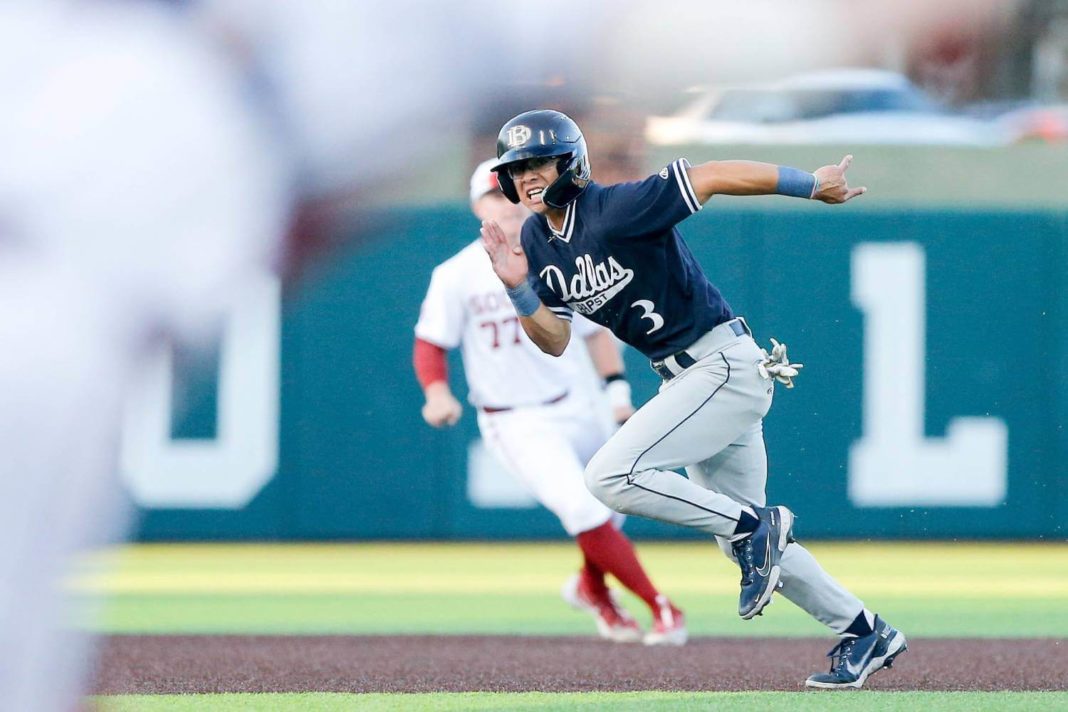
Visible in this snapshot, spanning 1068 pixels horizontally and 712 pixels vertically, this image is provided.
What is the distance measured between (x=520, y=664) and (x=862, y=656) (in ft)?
4.22

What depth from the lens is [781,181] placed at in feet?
14.2

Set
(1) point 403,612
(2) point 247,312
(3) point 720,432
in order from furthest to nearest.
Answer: (1) point 403,612
(3) point 720,432
(2) point 247,312

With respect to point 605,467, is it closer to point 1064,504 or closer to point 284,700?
point 284,700

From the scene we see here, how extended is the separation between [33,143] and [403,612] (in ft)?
20.1

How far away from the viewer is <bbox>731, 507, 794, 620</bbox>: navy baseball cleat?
4457 mm

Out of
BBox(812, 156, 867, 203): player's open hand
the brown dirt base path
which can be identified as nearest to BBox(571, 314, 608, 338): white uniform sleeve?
the brown dirt base path

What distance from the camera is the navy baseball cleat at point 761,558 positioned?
446 cm

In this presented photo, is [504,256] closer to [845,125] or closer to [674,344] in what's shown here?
[674,344]

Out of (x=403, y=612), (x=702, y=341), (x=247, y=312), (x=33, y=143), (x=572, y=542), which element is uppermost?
(x=33, y=143)

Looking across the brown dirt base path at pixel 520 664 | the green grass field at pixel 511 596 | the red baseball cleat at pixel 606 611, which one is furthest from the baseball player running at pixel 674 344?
the red baseball cleat at pixel 606 611

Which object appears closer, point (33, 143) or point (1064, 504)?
point (33, 143)

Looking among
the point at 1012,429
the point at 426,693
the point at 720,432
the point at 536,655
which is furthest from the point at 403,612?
the point at 1012,429

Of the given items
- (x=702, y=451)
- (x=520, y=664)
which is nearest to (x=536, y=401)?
(x=520, y=664)

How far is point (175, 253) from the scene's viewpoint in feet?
4.38
